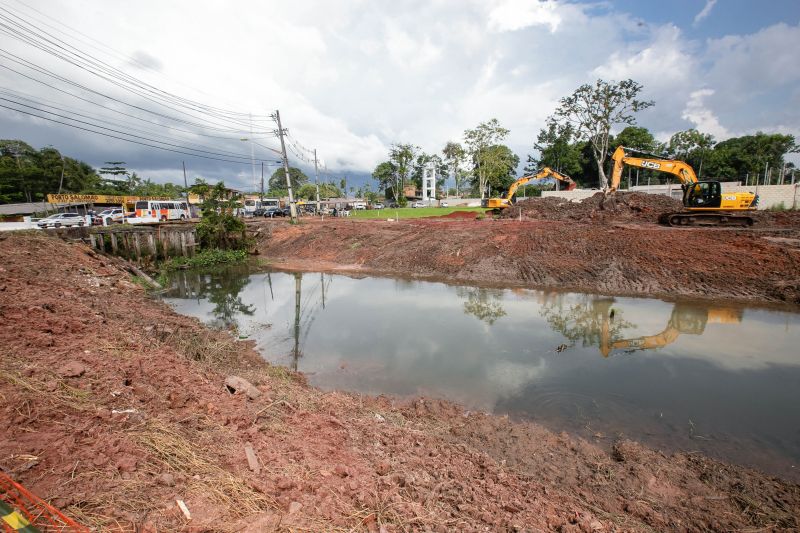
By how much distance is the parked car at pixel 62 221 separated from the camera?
24416 mm

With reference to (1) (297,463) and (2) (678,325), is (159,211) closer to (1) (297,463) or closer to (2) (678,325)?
(1) (297,463)

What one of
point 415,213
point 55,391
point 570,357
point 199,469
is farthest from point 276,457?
point 415,213

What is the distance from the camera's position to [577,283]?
13867 mm

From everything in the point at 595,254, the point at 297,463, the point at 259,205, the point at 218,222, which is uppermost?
the point at 259,205

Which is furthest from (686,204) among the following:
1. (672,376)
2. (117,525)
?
(117,525)

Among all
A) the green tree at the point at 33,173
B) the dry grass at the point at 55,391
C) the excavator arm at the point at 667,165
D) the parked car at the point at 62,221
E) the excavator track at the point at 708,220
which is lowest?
the dry grass at the point at 55,391

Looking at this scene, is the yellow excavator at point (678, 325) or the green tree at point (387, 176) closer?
the yellow excavator at point (678, 325)

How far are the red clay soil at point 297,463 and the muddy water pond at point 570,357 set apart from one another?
86 centimetres

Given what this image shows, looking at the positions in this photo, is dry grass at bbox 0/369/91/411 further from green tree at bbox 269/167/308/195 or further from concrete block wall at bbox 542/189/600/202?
green tree at bbox 269/167/308/195

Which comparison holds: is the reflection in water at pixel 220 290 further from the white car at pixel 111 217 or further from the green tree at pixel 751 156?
the green tree at pixel 751 156

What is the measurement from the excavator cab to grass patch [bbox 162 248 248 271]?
2535cm

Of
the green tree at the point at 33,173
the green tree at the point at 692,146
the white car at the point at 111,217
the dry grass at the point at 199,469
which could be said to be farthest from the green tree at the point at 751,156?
the green tree at the point at 33,173

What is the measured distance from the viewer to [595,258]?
47.8ft

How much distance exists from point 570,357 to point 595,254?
860 cm
